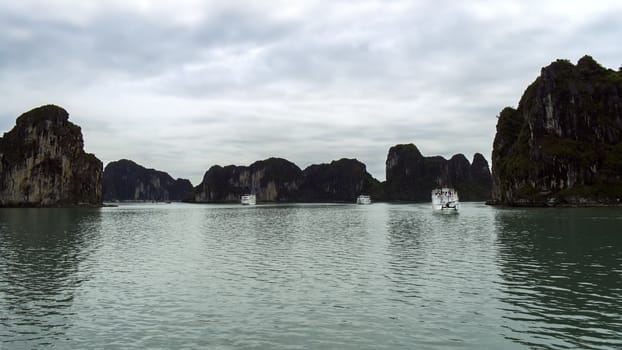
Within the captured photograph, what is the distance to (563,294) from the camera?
27.0 m

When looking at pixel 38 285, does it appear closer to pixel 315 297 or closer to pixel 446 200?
pixel 315 297

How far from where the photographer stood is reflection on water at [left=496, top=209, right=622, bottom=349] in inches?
756

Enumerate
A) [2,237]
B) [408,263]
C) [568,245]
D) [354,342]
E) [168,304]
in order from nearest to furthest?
[354,342], [168,304], [408,263], [568,245], [2,237]

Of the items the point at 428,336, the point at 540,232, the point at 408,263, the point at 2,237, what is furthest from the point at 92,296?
the point at 540,232

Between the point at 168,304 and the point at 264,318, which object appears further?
the point at 168,304

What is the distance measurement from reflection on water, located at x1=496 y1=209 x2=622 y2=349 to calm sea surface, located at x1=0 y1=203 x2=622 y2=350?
9 centimetres

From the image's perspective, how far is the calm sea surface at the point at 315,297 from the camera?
19.2m

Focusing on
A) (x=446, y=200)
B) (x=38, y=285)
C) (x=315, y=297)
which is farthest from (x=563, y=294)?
(x=446, y=200)

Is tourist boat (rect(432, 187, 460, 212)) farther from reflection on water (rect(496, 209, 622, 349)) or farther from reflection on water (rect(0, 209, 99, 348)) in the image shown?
reflection on water (rect(0, 209, 99, 348))

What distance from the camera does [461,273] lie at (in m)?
34.0

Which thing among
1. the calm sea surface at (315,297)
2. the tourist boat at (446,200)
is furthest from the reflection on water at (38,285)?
the tourist boat at (446,200)

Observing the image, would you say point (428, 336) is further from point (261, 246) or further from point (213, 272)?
point (261, 246)

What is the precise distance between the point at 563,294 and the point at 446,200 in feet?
427

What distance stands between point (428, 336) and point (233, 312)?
9.81 m
